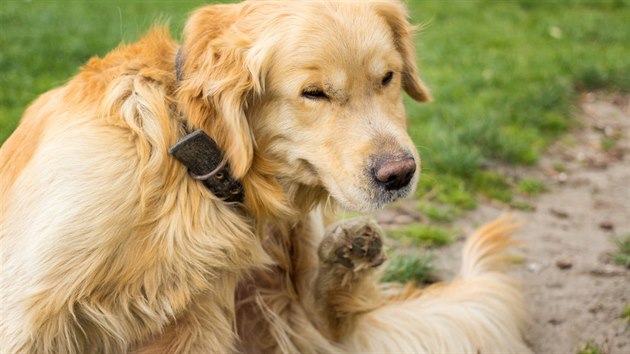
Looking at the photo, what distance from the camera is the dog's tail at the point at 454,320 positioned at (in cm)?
356

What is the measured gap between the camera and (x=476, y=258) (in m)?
4.03

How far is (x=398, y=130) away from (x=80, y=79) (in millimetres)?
1336

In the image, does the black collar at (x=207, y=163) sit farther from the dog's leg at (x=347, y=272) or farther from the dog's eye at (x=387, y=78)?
the dog's eye at (x=387, y=78)

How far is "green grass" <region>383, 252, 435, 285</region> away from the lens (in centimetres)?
437

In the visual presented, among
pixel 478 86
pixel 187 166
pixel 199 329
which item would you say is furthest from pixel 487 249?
pixel 478 86

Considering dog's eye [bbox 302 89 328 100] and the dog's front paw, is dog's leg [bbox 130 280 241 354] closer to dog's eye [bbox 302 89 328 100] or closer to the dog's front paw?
the dog's front paw

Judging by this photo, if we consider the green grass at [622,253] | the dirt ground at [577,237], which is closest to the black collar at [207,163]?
the dirt ground at [577,237]

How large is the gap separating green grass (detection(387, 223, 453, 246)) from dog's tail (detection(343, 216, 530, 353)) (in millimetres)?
693

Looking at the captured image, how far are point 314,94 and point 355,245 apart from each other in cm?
79

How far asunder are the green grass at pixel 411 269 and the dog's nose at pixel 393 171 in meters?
1.61

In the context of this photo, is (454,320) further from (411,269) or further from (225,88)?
(225,88)

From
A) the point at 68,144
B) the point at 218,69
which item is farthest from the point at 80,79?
the point at 218,69

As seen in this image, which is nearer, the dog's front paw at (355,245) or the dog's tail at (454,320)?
the dog's front paw at (355,245)

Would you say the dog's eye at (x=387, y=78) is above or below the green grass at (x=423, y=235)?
above
